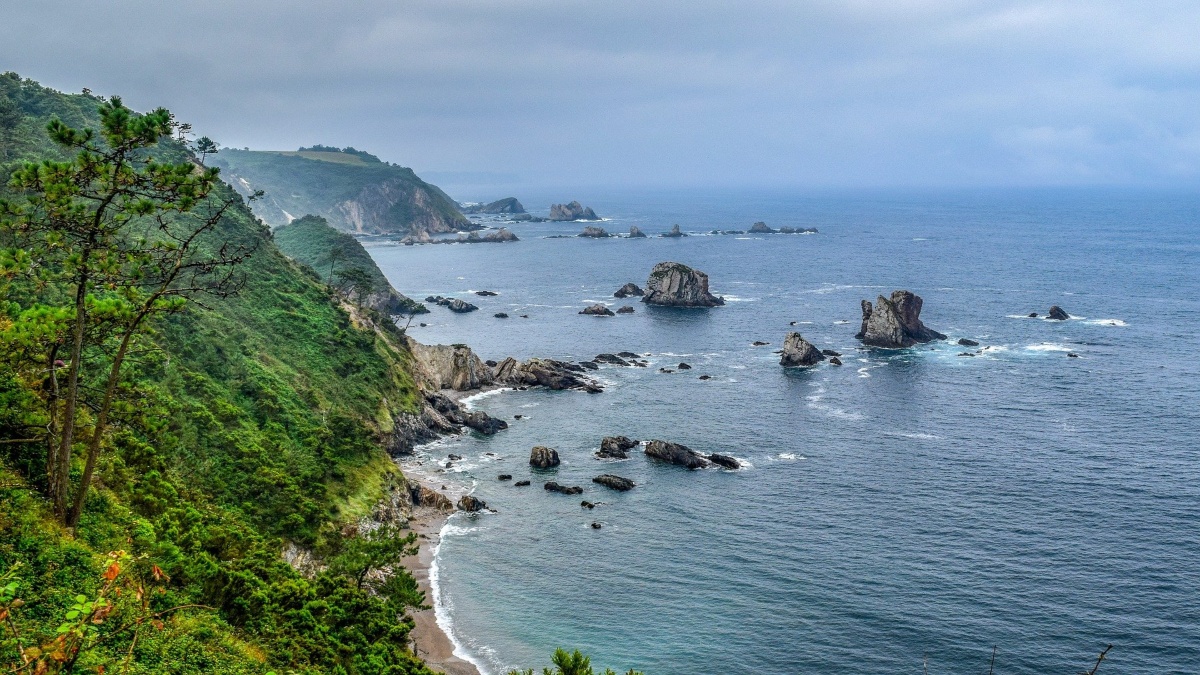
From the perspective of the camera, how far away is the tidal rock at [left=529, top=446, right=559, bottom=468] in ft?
325

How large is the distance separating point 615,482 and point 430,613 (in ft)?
96.1

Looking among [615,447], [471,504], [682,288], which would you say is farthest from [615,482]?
→ [682,288]

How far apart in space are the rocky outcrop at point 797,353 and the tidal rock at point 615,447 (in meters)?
45.7

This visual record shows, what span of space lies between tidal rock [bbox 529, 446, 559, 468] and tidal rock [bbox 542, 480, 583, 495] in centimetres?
583

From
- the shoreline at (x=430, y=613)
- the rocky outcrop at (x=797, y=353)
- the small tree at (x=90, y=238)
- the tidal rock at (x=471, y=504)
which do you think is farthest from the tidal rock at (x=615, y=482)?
the small tree at (x=90, y=238)

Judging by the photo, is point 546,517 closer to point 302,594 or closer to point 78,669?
point 302,594

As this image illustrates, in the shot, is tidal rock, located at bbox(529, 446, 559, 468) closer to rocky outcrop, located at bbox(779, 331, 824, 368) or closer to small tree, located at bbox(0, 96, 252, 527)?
rocky outcrop, located at bbox(779, 331, 824, 368)

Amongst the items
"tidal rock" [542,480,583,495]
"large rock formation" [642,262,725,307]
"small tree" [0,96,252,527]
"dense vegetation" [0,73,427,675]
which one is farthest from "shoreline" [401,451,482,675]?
"large rock formation" [642,262,725,307]

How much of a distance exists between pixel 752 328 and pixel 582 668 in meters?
137

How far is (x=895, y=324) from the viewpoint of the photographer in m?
152

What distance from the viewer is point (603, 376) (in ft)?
454

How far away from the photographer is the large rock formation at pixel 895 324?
501 feet

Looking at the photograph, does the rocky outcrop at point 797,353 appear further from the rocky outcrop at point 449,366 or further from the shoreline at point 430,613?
the shoreline at point 430,613

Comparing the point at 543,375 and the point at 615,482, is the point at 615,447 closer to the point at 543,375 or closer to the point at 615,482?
the point at 615,482
